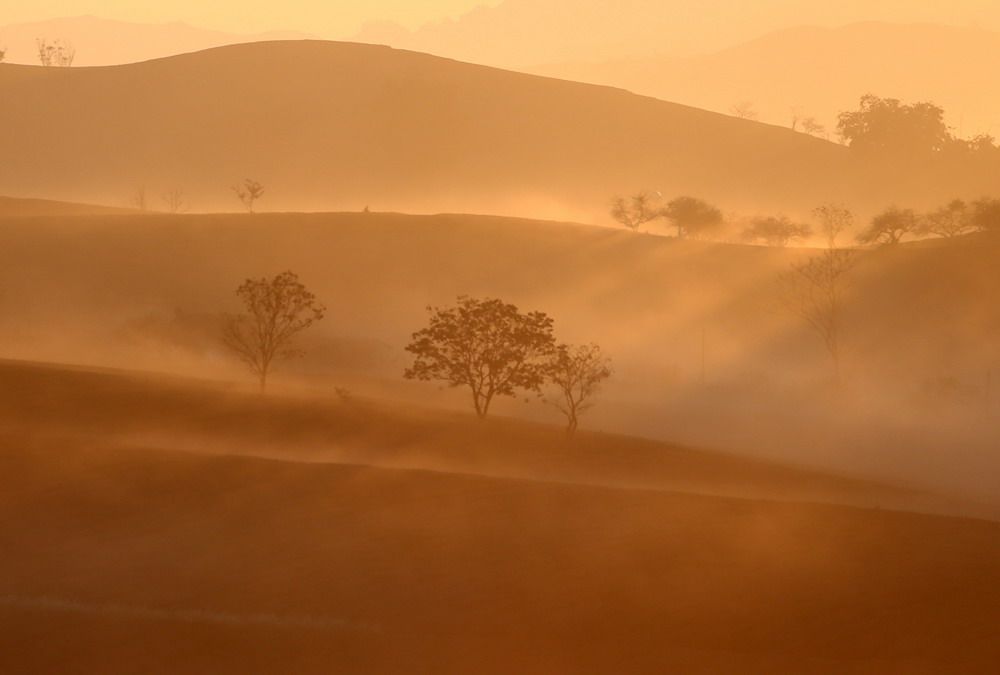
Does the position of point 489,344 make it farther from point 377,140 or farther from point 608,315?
point 377,140

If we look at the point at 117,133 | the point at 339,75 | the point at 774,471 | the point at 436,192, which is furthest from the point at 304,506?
the point at 339,75

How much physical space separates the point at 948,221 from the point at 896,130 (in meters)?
51.1

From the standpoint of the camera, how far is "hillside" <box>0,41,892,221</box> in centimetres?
14050

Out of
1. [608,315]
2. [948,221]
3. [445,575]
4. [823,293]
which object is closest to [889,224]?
[948,221]

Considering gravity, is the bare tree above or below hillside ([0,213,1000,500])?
above

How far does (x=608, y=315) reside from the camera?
7662cm

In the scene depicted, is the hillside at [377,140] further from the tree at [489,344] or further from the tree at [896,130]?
the tree at [489,344]

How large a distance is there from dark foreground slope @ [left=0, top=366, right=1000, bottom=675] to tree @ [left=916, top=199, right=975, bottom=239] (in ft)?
266

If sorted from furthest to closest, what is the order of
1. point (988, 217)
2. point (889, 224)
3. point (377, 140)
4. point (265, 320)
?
point (377, 140)
point (889, 224)
point (988, 217)
point (265, 320)

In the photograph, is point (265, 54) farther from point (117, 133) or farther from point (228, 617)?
point (228, 617)

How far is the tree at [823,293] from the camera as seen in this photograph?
232ft

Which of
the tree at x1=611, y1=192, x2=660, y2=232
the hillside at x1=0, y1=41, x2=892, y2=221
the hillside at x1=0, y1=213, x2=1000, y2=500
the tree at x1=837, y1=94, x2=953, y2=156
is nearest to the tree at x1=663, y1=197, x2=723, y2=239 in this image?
the tree at x1=611, y1=192, x2=660, y2=232

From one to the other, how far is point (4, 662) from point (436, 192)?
427 feet

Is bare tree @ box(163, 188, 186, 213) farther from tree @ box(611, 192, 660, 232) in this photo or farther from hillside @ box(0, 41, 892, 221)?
tree @ box(611, 192, 660, 232)
